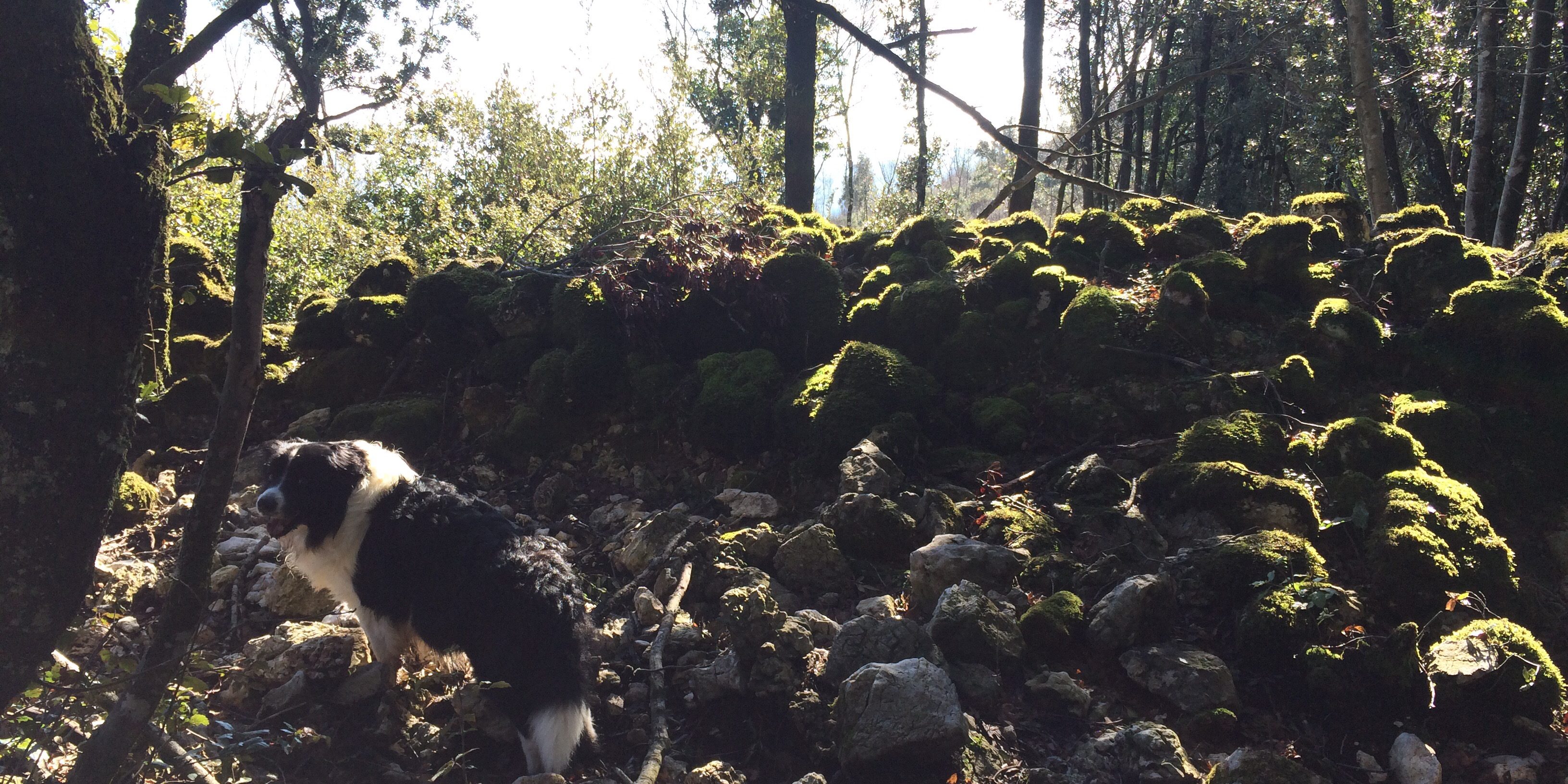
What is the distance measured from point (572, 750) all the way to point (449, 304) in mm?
4876

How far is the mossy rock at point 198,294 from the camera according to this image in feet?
22.8

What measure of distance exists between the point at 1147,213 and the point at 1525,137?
600cm

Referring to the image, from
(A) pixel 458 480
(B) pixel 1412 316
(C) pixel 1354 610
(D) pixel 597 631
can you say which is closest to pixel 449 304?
(A) pixel 458 480

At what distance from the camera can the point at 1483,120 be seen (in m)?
9.78

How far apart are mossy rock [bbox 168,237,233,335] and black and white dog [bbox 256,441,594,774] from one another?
12.6 ft

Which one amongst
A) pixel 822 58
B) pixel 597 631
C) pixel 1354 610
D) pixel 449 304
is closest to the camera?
pixel 1354 610

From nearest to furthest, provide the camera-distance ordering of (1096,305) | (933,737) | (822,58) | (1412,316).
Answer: (933,737)
(1412,316)
(1096,305)
(822,58)

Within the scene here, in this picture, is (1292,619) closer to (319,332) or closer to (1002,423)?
(1002,423)

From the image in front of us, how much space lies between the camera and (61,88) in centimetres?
189

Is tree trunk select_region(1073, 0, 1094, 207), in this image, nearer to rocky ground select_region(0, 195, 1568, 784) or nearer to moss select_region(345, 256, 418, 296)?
rocky ground select_region(0, 195, 1568, 784)

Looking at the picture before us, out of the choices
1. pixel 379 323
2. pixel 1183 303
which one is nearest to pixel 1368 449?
pixel 1183 303

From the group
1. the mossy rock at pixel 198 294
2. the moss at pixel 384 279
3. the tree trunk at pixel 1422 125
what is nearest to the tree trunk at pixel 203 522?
the moss at pixel 384 279

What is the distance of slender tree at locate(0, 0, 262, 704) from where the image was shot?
1851 millimetres

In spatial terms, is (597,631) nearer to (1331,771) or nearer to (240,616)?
(240,616)
